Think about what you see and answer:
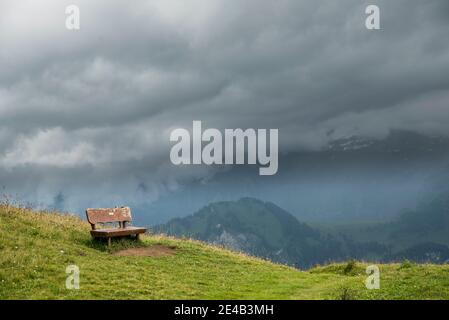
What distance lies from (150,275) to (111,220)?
10831 millimetres

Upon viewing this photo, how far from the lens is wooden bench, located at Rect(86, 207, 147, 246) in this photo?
31.3 metres

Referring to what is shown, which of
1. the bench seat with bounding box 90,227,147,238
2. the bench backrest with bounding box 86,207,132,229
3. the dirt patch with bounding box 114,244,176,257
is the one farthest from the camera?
the bench backrest with bounding box 86,207,132,229

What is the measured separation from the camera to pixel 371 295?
2044 centimetres

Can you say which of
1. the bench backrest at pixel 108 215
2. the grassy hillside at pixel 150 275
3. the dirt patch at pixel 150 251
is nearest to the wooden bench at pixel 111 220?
the bench backrest at pixel 108 215

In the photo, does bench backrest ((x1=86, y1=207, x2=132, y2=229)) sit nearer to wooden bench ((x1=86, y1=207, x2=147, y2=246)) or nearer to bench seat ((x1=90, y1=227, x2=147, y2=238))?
wooden bench ((x1=86, y1=207, x2=147, y2=246))

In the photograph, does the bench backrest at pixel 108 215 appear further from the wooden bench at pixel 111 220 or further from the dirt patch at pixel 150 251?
the dirt patch at pixel 150 251

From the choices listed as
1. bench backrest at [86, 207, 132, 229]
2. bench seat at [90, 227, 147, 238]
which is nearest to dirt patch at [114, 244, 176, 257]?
bench seat at [90, 227, 147, 238]

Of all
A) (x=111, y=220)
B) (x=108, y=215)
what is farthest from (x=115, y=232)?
(x=108, y=215)

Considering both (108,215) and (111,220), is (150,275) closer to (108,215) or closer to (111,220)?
(111,220)
